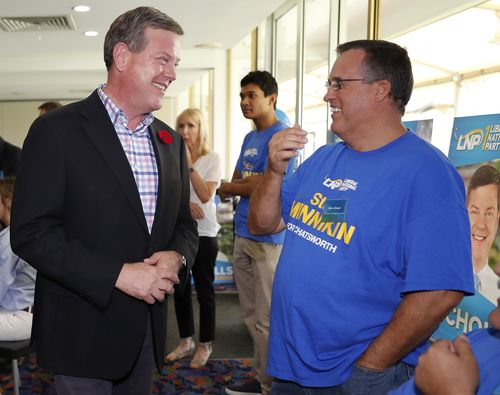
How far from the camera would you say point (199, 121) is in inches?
152

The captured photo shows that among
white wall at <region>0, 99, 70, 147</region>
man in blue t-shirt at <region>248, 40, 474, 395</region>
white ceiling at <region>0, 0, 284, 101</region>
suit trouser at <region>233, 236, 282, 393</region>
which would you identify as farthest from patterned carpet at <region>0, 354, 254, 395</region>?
white wall at <region>0, 99, 70, 147</region>

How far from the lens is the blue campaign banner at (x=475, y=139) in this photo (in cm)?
204

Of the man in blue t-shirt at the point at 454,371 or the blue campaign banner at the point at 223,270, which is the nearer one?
the man in blue t-shirt at the point at 454,371

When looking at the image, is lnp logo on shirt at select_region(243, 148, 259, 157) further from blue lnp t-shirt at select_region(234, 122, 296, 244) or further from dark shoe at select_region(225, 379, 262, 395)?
dark shoe at select_region(225, 379, 262, 395)

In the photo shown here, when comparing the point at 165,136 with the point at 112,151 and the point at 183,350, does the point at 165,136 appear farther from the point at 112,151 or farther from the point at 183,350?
the point at 183,350

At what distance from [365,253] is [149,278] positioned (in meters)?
0.59

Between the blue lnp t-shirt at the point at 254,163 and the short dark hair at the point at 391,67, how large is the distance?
61.7 inches

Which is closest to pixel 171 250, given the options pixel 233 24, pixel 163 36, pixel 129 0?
pixel 163 36

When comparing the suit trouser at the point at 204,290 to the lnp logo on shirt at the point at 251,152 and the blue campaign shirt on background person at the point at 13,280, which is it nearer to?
the lnp logo on shirt at the point at 251,152

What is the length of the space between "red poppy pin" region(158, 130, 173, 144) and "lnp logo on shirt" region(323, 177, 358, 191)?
1.74 ft

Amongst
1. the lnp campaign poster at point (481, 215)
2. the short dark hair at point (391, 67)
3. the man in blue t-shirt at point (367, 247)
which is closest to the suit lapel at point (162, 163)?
the man in blue t-shirt at point (367, 247)

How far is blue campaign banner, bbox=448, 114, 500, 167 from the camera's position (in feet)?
6.71

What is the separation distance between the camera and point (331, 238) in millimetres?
1443

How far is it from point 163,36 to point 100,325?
0.87 m
